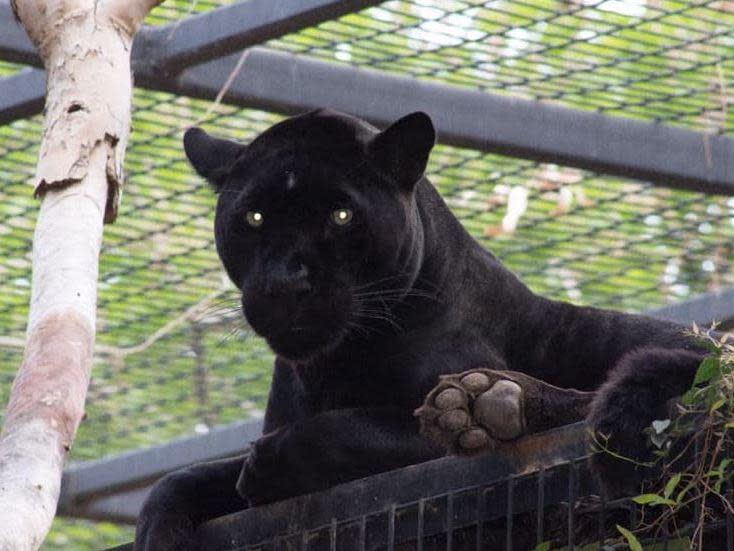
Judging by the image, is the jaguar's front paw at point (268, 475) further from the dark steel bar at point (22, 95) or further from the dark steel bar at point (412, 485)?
the dark steel bar at point (22, 95)

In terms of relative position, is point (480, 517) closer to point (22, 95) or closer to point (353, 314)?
point (353, 314)

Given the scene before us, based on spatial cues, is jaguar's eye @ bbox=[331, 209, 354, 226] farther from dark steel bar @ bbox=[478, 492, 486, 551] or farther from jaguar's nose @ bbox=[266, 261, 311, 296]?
dark steel bar @ bbox=[478, 492, 486, 551]

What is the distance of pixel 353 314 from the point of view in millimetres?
3611

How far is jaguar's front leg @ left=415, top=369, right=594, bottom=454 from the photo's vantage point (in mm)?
3018

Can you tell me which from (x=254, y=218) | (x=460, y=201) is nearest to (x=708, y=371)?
(x=254, y=218)

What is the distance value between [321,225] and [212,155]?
20.3 inches

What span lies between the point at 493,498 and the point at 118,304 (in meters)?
3.41

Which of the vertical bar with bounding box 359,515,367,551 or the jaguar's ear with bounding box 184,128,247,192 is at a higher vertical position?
the jaguar's ear with bounding box 184,128,247,192

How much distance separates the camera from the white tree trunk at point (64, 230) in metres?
2.28

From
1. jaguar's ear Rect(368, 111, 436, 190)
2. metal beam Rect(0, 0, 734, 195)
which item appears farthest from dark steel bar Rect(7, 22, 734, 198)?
jaguar's ear Rect(368, 111, 436, 190)

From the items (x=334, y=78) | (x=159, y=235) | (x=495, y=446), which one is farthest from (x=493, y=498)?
(x=159, y=235)

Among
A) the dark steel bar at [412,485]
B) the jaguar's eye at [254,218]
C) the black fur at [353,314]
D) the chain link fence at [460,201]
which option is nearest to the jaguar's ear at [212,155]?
the black fur at [353,314]

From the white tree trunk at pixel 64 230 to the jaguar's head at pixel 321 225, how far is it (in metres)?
0.55

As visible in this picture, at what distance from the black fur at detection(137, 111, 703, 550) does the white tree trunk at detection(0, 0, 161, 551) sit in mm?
574
